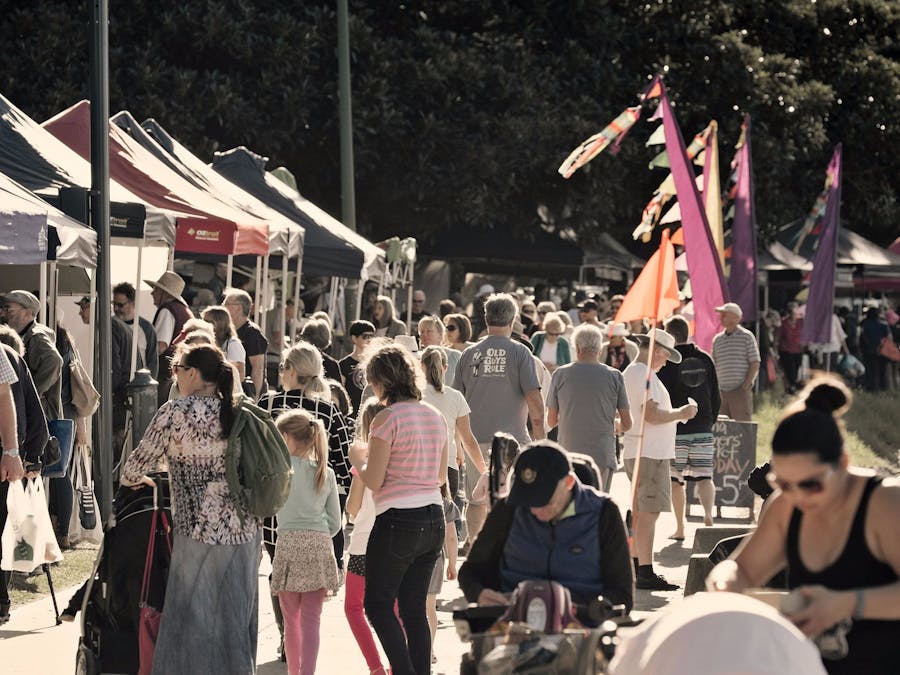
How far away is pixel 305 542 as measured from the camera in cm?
829

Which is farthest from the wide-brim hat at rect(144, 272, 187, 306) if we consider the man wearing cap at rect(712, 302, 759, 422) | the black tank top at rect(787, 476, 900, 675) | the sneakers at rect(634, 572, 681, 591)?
the black tank top at rect(787, 476, 900, 675)

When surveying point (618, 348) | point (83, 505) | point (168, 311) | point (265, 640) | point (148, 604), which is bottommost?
point (265, 640)

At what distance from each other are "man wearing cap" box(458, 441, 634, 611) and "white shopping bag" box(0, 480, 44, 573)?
4.48m

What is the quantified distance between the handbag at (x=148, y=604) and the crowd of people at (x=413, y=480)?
0.65ft

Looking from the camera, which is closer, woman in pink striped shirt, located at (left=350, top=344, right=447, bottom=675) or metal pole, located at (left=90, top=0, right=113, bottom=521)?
woman in pink striped shirt, located at (left=350, top=344, right=447, bottom=675)

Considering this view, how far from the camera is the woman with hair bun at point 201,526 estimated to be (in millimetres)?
7270

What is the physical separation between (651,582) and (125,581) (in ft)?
16.2

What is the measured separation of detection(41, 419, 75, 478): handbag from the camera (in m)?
11.2

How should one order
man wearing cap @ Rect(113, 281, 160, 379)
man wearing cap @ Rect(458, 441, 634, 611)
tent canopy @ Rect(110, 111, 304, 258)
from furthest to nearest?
tent canopy @ Rect(110, 111, 304, 258), man wearing cap @ Rect(113, 281, 160, 379), man wearing cap @ Rect(458, 441, 634, 611)

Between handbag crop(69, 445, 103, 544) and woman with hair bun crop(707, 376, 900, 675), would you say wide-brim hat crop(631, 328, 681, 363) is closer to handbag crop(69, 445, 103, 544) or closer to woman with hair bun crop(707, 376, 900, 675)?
handbag crop(69, 445, 103, 544)

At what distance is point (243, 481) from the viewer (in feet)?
24.2

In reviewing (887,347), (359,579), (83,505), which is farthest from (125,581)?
(887,347)

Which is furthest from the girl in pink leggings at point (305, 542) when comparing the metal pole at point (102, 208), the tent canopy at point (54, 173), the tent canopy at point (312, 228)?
the tent canopy at point (312, 228)

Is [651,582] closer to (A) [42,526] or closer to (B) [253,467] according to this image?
(A) [42,526]
